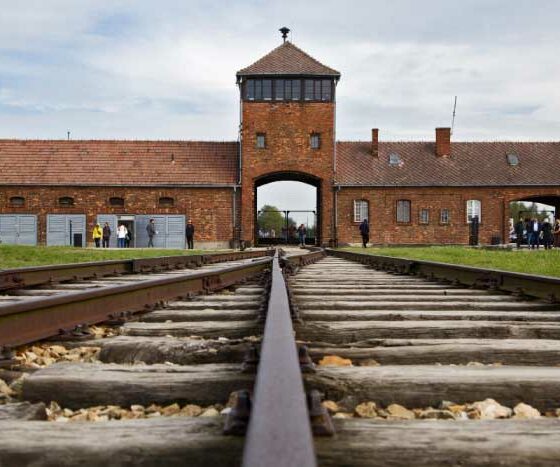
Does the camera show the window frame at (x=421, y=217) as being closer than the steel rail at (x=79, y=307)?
No

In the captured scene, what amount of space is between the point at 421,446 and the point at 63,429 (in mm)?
879

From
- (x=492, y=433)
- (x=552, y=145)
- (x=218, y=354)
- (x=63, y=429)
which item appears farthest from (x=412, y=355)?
(x=552, y=145)

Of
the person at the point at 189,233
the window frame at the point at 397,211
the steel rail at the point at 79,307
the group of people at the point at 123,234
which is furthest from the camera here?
the window frame at the point at 397,211

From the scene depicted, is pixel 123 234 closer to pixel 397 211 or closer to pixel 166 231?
pixel 166 231

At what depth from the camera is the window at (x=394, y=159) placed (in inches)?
1560

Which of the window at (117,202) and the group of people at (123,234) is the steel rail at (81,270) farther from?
the window at (117,202)

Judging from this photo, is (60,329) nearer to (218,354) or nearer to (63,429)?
(218,354)

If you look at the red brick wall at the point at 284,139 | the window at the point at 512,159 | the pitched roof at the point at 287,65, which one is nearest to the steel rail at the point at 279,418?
the red brick wall at the point at 284,139

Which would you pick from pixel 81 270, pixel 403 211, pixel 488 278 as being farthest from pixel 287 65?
pixel 488 278

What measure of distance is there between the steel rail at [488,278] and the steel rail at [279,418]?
3593 mm

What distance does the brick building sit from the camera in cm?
3656

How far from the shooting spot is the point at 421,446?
1.56m

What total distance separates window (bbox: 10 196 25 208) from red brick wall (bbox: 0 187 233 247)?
190 millimetres

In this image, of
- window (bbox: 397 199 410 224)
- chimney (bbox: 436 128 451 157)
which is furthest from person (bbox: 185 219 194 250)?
chimney (bbox: 436 128 451 157)
